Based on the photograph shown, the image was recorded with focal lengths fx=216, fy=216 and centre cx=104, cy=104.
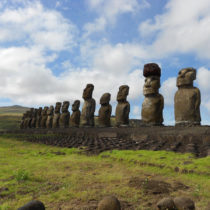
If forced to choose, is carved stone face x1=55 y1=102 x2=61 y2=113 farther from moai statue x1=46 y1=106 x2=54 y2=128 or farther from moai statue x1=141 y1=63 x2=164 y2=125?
moai statue x1=141 y1=63 x2=164 y2=125

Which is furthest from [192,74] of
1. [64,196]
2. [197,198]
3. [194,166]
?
[64,196]

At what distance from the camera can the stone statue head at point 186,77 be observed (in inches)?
380

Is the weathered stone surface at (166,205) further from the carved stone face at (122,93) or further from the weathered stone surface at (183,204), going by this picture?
the carved stone face at (122,93)

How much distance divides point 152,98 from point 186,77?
2.02 meters

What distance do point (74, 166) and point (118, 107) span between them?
8.78m

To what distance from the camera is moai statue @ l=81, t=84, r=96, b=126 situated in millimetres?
16547

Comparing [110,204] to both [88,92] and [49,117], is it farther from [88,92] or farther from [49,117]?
[49,117]

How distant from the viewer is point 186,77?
31.7 feet

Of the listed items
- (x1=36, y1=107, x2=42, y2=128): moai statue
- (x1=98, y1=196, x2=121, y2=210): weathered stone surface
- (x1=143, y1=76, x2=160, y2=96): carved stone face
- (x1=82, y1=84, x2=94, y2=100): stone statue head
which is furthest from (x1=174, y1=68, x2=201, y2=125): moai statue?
(x1=36, y1=107, x2=42, y2=128): moai statue

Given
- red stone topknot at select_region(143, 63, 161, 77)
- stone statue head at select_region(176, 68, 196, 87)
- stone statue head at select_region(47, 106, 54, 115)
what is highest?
red stone topknot at select_region(143, 63, 161, 77)

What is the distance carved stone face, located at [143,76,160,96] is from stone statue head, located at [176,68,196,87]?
Result: 4.65 feet

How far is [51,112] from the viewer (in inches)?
1004

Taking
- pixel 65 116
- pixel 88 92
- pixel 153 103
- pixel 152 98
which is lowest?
pixel 65 116

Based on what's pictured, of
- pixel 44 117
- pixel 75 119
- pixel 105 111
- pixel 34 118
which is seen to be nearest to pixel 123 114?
pixel 105 111
